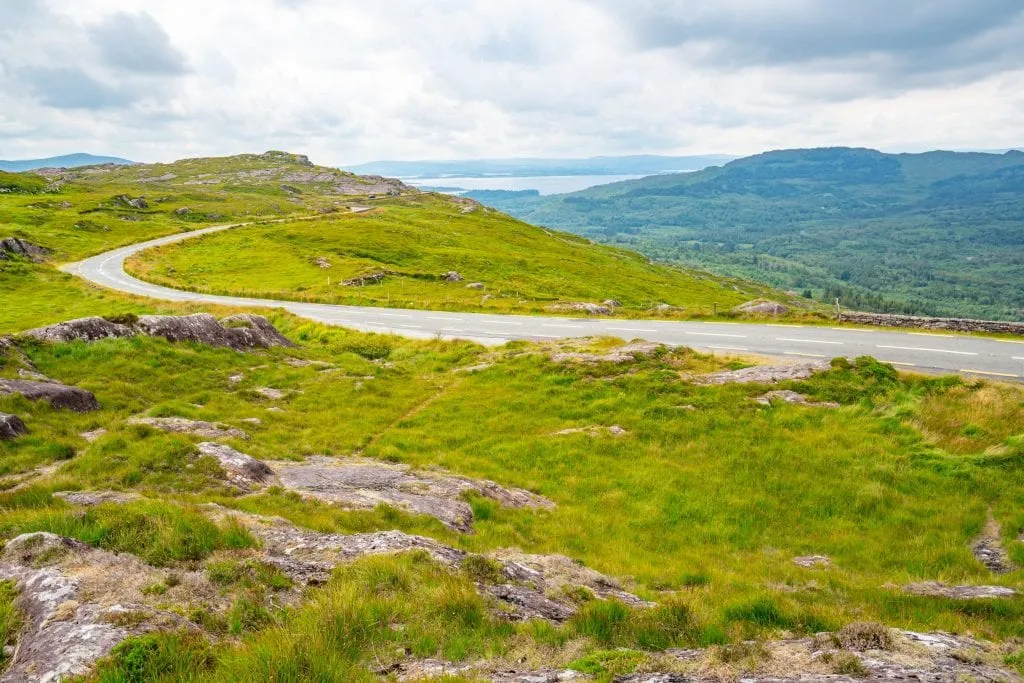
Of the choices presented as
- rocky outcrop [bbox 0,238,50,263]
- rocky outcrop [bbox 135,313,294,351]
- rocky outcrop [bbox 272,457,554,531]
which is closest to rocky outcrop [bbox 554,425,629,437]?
rocky outcrop [bbox 272,457,554,531]

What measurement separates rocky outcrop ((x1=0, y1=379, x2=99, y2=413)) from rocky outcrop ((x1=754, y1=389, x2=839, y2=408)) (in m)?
22.8

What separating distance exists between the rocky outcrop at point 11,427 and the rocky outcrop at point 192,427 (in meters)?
2.35

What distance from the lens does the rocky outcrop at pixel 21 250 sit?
69.9 m

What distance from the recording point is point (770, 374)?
2227cm

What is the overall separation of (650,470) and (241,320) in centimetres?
2342

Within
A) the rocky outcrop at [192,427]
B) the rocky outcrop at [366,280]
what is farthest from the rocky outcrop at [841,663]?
the rocky outcrop at [366,280]

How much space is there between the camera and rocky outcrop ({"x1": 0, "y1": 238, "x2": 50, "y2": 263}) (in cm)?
6993

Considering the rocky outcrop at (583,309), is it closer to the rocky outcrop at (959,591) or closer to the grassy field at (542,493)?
the grassy field at (542,493)

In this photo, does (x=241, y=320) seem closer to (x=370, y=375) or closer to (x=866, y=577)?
(x=370, y=375)

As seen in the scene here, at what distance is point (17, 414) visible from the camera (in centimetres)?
1552

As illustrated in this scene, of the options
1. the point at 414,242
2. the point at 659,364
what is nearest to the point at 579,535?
the point at 659,364

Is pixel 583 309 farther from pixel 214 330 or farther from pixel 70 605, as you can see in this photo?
pixel 70 605

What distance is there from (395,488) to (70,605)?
7.95m

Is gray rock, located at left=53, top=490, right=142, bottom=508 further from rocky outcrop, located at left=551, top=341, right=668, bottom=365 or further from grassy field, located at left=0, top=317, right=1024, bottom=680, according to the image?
rocky outcrop, located at left=551, top=341, right=668, bottom=365
